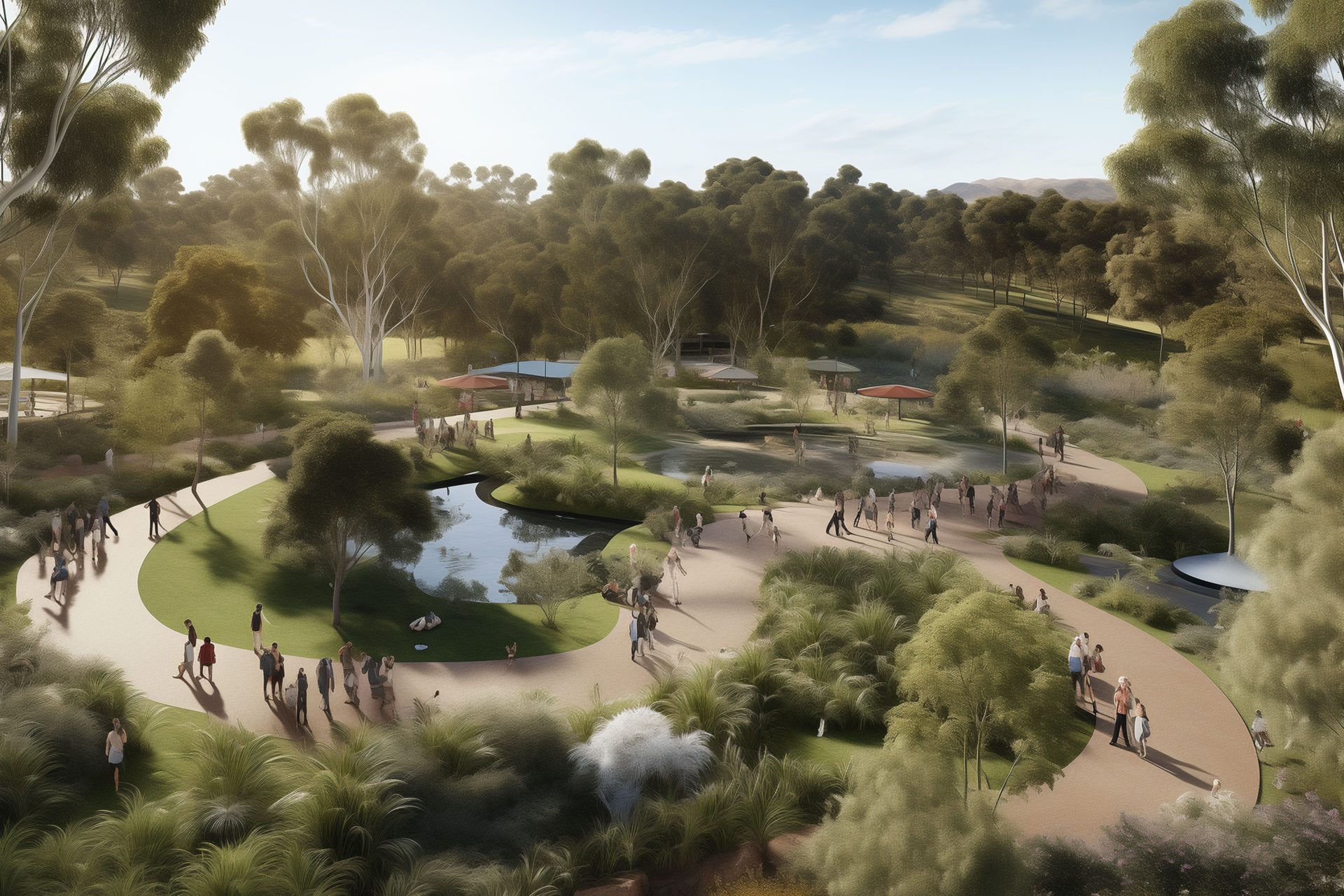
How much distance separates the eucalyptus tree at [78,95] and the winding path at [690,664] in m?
8.82

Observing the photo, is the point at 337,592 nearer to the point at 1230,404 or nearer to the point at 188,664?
the point at 188,664

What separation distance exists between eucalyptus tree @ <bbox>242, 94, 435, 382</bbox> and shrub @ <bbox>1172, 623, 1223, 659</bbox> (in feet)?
136

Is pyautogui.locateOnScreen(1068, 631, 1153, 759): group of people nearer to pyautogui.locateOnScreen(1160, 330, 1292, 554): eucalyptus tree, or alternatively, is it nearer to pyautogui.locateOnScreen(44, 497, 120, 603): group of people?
pyautogui.locateOnScreen(1160, 330, 1292, 554): eucalyptus tree

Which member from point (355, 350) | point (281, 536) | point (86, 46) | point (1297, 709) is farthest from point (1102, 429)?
point (355, 350)

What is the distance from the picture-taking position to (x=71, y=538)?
22156mm

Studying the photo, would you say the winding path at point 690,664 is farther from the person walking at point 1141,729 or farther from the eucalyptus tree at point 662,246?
the eucalyptus tree at point 662,246

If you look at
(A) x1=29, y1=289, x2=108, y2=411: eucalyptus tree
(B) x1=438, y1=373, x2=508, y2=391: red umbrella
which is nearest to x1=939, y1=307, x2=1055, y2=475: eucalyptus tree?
(B) x1=438, y1=373, x2=508, y2=391: red umbrella

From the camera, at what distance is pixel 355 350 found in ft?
261

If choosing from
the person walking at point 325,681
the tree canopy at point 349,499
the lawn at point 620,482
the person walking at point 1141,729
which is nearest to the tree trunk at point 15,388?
the lawn at point 620,482

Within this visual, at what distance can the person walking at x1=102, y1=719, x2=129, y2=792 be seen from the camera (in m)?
12.3

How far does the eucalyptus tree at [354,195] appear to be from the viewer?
4375cm

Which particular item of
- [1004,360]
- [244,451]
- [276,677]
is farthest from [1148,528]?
[244,451]

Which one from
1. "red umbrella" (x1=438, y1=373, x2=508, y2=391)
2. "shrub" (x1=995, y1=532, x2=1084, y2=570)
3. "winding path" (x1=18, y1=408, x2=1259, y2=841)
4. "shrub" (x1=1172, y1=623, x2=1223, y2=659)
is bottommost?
"winding path" (x1=18, y1=408, x2=1259, y2=841)

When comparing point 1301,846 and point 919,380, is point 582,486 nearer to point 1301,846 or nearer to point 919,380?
point 1301,846
